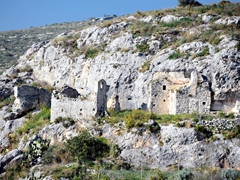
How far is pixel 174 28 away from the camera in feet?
129

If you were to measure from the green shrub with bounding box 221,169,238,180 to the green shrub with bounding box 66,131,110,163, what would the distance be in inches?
305

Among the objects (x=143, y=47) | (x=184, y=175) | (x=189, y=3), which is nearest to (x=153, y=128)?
(x=184, y=175)

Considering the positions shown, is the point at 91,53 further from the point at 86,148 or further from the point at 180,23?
the point at 86,148

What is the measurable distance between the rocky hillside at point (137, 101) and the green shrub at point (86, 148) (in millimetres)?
105

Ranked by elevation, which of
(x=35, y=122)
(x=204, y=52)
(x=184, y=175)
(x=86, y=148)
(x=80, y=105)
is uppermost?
(x=204, y=52)

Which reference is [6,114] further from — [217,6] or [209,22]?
[217,6]

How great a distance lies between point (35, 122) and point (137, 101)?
872 cm

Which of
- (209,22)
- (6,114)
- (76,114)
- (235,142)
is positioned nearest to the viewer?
(235,142)

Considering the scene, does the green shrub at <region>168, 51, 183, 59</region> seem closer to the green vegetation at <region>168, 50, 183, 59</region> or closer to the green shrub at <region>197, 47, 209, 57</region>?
the green vegetation at <region>168, 50, 183, 59</region>

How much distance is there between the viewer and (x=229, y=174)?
22328mm

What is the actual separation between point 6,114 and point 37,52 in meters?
12.4

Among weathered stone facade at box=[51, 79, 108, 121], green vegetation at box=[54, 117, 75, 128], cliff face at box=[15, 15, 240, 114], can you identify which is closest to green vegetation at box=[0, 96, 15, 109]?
cliff face at box=[15, 15, 240, 114]

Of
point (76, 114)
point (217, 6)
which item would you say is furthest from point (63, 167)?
point (217, 6)

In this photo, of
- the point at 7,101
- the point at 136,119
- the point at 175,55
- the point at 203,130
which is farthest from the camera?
the point at 7,101
